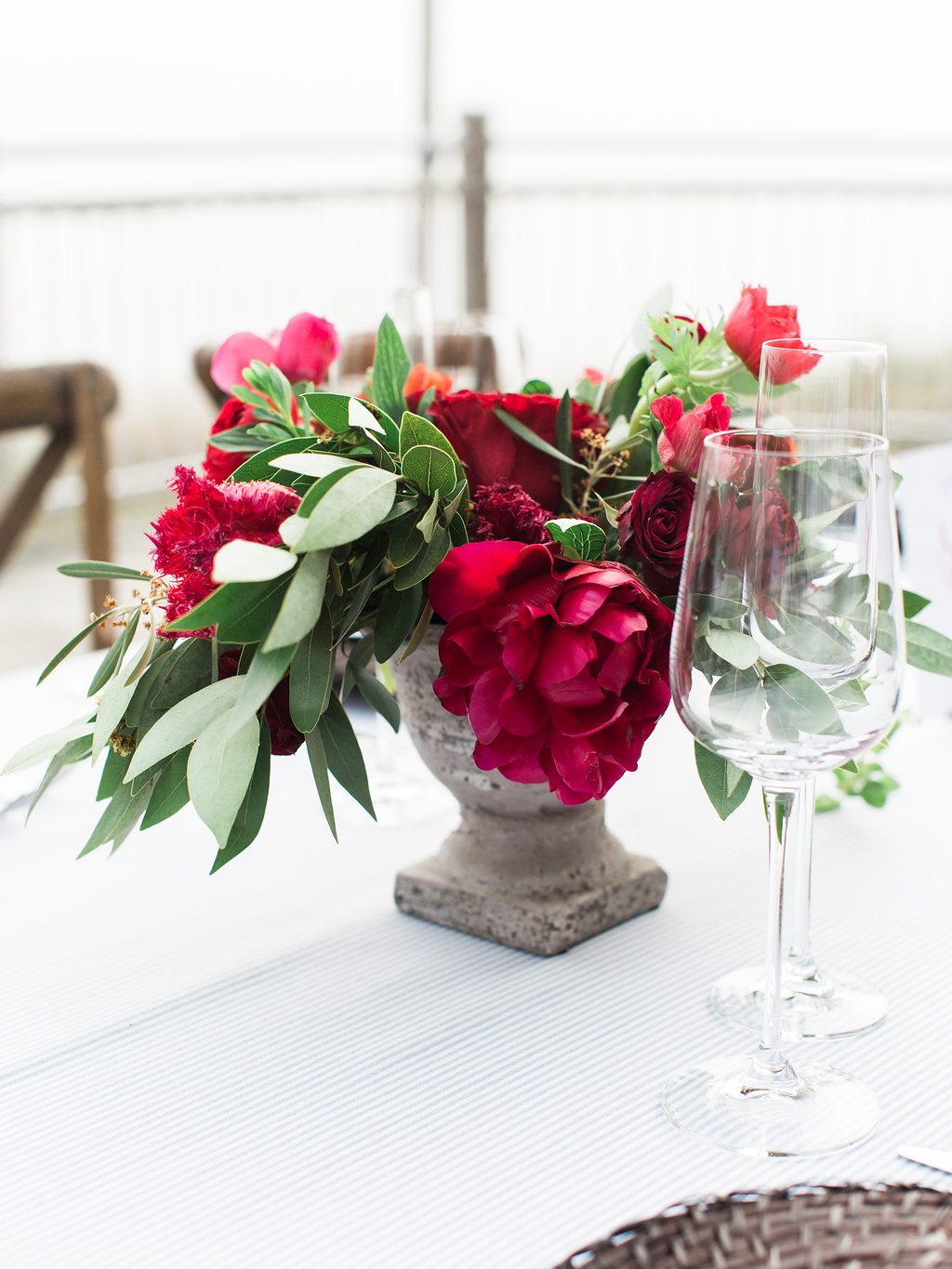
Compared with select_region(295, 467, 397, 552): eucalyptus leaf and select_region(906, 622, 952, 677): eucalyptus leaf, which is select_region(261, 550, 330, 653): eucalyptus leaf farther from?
select_region(906, 622, 952, 677): eucalyptus leaf

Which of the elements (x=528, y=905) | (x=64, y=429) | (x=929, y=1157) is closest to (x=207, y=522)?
(x=528, y=905)

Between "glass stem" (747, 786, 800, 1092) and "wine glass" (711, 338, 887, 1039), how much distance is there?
57mm

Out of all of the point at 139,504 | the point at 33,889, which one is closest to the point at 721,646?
the point at 33,889

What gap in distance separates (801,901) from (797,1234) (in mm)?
256

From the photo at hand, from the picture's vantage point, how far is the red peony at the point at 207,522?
533 millimetres

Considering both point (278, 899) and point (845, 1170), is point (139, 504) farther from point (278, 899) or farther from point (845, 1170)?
point (845, 1170)

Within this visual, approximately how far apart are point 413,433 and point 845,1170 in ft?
1.19

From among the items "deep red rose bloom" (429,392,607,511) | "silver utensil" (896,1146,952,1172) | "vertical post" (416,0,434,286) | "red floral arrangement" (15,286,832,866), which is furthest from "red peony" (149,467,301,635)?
"vertical post" (416,0,434,286)

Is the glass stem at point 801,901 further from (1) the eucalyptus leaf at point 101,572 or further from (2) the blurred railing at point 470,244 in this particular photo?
(2) the blurred railing at point 470,244

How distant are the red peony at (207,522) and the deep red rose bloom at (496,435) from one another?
0.43ft

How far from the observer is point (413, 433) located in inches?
23.1

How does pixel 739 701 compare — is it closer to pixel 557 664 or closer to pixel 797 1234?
pixel 557 664

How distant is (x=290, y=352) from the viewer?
784 millimetres

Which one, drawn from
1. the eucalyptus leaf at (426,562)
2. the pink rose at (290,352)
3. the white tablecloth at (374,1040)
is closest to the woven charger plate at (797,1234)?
the white tablecloth at (374,1040)
